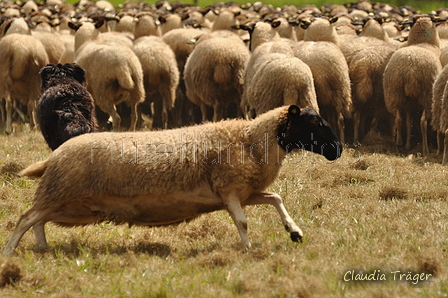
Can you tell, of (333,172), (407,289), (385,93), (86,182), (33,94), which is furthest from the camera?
(33,94)

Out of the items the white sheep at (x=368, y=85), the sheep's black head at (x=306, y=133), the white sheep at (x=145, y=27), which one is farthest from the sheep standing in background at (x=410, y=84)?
the white sheep at (x=145, y=27)

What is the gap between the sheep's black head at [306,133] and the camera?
5266 mm

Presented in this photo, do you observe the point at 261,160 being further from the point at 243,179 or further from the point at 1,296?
the point at 1,296

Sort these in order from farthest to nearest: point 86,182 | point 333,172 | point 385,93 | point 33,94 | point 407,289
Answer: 1. point 33,94
2. point 385,93
3. point 333,172
4. point 86,182
5. point 407,289

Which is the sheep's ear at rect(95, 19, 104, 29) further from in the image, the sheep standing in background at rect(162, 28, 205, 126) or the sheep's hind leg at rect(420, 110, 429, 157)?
the sheep's hind leg at rect(420, 110, 429, 157)

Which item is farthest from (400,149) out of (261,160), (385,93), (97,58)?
(261,160)

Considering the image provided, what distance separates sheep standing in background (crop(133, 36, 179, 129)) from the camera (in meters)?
11.5

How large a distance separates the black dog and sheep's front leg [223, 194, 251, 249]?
1991 millimetres

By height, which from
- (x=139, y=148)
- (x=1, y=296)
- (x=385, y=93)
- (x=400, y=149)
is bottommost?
(x=400, y=149)

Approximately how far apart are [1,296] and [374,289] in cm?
216

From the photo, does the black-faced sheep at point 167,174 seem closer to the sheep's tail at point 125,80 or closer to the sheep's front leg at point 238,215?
the sheep's front leg at point 238,215

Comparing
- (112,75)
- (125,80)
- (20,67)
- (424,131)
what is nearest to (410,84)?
(424,131)

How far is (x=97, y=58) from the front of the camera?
10328 millimetres

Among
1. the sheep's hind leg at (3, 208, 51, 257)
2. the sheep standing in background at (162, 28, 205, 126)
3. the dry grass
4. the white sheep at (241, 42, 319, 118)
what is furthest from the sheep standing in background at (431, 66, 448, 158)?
the sheep's hind leg at (3, 208, 51, 257)
